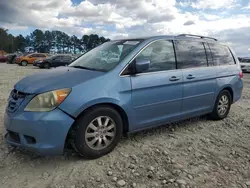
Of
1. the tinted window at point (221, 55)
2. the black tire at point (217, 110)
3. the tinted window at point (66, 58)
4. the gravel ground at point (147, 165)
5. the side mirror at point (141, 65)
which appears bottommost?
the gravel ground at point (147, 165)

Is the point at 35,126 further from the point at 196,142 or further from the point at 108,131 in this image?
the point at 196,142

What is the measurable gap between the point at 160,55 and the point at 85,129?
1.70m

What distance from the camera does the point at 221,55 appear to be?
5.07 meters

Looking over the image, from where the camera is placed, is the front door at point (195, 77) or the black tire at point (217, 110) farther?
the black tire at point (217, 110)

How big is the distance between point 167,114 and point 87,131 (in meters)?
1.45

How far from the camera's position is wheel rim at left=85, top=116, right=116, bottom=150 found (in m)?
3.14

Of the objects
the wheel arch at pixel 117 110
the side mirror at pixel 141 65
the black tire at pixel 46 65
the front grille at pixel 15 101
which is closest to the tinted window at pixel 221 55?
the side mirror at pixel 141 65

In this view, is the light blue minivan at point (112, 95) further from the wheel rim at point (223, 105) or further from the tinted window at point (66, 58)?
the tinted window at point (66, 58)

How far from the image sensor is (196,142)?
156 inches

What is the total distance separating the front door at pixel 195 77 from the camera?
416 centimetres

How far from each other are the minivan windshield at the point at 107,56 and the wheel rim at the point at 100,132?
719 mm

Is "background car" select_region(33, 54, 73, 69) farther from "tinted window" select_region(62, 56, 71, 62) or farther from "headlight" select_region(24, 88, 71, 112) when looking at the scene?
"headlight" select_region(24, 88, 71, 112)

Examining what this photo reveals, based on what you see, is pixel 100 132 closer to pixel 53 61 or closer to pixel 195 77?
pixel 195 77

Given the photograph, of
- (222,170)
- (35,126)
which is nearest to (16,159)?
(35,126)
